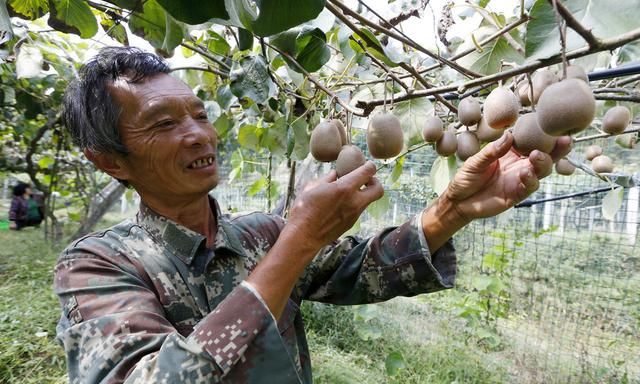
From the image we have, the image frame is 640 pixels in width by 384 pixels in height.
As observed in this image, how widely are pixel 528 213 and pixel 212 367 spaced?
9.90ft

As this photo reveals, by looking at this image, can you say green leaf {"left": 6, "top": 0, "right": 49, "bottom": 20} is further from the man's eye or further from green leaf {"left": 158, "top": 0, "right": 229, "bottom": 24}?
green leaf {"left": 158, "top": 0, "right": 229, "bottom": 24}

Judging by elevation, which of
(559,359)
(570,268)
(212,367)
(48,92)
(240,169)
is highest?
(48,92)

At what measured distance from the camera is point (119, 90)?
0.92 m

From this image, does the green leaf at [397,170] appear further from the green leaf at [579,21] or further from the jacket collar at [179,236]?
the green leaf at [579,21]

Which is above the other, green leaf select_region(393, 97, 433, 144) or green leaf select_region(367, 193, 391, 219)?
green leaf select_region(393, 97, 433, 144)

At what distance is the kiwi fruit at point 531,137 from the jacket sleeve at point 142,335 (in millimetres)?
438

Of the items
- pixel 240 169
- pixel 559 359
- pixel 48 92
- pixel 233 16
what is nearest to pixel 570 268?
pixel 559 359

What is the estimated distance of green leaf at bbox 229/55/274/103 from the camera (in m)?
0.92

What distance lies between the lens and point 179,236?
3.11 ft

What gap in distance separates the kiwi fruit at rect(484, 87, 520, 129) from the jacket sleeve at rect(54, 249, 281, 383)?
0.44 metres

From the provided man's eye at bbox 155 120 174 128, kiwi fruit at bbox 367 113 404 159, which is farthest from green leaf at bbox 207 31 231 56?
kiwi fruit at bbox 367 113 404 159

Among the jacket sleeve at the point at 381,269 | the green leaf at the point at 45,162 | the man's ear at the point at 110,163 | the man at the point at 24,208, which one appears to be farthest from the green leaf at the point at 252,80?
the man at the point at 24,208

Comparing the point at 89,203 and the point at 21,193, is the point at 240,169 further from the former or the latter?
the point at 21,193

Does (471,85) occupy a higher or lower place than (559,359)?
higher
